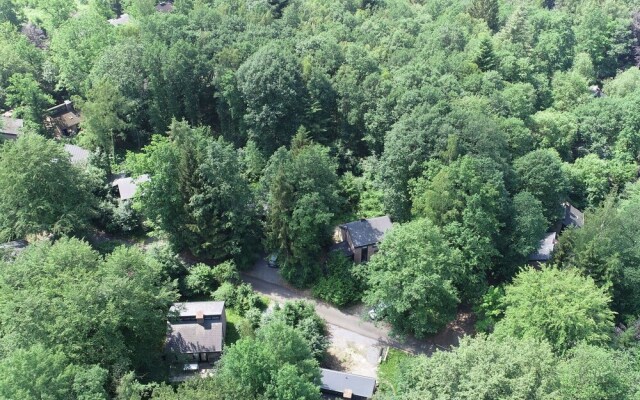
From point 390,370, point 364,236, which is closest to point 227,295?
point 364,236

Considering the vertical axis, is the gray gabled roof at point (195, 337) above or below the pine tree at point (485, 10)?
below

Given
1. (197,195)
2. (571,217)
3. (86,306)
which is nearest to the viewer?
(86,306)

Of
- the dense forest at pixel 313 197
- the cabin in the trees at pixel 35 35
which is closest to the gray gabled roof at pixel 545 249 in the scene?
the dense forest at pixel 313 197

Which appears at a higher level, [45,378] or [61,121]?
[61,121]

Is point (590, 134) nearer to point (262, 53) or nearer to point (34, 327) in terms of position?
point (262, 53)

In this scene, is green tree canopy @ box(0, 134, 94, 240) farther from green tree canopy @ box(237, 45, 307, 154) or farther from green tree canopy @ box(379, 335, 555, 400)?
green tree canopy @ box(379, 335, 555, 400)

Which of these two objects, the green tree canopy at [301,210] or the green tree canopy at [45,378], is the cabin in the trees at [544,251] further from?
the green tree canopy at [45,378]

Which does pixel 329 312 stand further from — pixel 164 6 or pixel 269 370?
pixel 164 6
